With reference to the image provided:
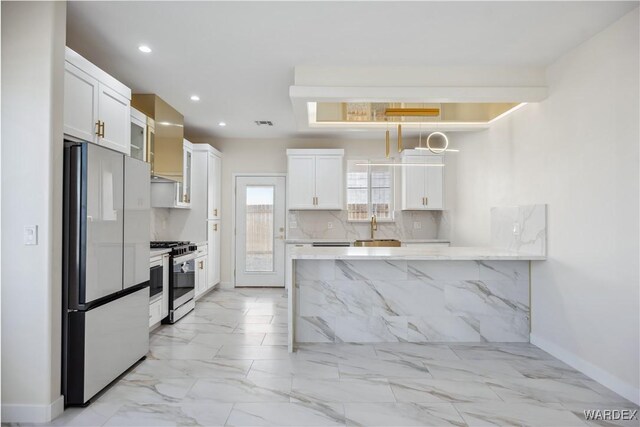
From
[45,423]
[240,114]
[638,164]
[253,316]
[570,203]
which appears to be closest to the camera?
[45,423]

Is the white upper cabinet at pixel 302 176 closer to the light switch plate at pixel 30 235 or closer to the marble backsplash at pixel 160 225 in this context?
the marble backsplash at pixel 160 225

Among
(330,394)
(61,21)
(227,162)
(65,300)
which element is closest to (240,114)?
(227,162)

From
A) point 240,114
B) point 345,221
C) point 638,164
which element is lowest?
point 345,221

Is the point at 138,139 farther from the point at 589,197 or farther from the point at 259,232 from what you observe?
the point at 589,197

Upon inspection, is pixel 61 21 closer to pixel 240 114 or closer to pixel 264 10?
pixel 264 10

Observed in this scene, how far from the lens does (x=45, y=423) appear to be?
233cm

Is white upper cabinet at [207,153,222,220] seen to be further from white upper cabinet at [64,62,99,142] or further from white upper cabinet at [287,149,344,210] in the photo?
white upper cabinet at [64,62,99,142]

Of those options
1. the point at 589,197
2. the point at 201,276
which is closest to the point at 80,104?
the point at 201,276

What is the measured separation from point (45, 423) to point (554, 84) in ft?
14.5

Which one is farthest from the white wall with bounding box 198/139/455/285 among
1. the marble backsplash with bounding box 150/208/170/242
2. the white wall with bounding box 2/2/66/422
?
the white wall with bounding box 2/2/66/422

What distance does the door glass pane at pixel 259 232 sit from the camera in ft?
22.2

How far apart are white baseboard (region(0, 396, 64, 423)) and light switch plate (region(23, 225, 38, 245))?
93 cm

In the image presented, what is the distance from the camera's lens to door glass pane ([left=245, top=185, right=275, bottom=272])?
6.78m

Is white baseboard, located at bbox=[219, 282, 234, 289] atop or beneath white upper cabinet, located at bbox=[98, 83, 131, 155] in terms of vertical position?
beneath
